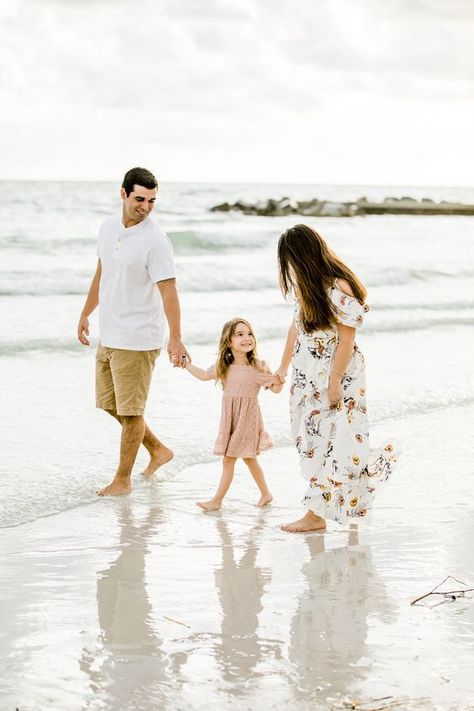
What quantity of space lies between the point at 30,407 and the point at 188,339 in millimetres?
4590

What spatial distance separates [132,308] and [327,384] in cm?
126

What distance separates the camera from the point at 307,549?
490 cm

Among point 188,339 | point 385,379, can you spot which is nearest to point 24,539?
point 385,379

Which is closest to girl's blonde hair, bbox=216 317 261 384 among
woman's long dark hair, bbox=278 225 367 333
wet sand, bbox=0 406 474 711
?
woman's long dark hair, bbox=278 225 367 333

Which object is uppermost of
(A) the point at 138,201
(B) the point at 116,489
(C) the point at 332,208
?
(C) the point at 332,208

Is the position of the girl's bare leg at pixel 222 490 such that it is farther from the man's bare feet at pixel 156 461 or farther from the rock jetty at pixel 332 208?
the rock jetty at pixel 332 208

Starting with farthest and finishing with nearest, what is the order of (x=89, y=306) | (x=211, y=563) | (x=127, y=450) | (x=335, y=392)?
1. (x=89, y=306)
2. (x=127, y=450)
3. (x=335, y=392)
4. (x=211, y=563)

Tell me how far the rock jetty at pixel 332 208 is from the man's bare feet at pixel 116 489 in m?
46.1

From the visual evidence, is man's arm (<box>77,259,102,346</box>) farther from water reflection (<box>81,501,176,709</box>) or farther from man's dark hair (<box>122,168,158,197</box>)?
water reflection (<box>81,501,176,709</box>)

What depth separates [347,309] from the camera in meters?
4.98

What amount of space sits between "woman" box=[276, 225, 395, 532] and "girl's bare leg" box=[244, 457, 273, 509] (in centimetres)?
45

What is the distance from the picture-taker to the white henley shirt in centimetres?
570

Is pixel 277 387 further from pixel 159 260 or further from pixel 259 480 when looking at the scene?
pixel 159 260

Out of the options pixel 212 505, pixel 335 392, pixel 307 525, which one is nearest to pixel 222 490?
pixel 212 505
